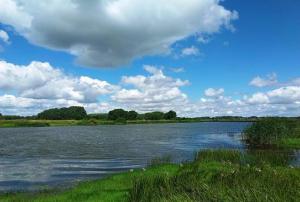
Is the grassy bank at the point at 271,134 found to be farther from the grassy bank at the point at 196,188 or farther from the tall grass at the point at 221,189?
the tall grass at the point at 221,189

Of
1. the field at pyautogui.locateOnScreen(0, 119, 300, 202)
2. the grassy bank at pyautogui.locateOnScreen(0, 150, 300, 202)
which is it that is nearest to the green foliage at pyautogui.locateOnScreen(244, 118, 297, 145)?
the field at pyautogui.locateOnScreen(0, 119, 300, 202)

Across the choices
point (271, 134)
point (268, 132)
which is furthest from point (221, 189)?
point (268, 132)

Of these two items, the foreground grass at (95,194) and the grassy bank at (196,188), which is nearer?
the grassy bank at (196,188)

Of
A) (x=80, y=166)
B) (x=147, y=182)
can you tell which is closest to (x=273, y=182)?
(x=147, y=182)

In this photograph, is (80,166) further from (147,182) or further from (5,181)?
(147,182)

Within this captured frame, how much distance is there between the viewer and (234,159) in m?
35.1

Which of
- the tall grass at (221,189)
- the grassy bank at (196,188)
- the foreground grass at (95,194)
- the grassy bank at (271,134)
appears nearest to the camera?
the tall grass at (221,189)

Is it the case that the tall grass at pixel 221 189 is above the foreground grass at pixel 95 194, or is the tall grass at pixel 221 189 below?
above

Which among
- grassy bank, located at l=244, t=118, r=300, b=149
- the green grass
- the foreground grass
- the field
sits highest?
grassy bank, located at l=244, t=118, r=300, b=149

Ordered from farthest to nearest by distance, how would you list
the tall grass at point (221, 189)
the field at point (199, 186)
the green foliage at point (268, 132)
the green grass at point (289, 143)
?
the green foliage at point (268, 132)
the green grass at point (289, 143)
the field at point (199, 186)
the tall grass at point (221, 189)

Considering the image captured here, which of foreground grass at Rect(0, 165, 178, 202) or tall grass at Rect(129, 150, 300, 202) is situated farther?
foreground grass at Rect(0, 165, 178, 202)

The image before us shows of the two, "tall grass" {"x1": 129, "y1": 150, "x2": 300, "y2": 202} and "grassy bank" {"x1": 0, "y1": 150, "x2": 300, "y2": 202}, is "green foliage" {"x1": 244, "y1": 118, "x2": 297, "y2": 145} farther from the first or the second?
"tall grass" {"x1": 129, "y1": 150, "x2": 300, "y2": 202}

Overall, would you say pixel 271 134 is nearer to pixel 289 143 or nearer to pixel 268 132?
pixel 268 132

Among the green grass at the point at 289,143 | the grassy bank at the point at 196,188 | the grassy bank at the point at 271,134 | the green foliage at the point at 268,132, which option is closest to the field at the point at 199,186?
the grassy bank at the point at 196,188
